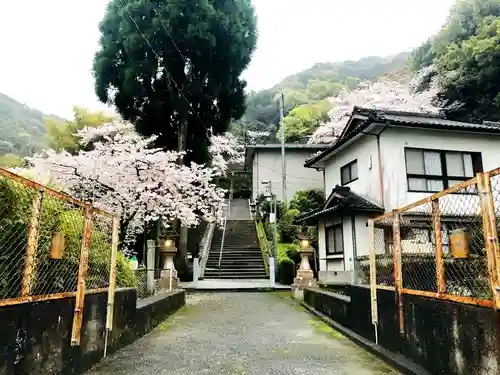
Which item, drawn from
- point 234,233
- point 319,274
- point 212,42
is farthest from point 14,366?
point 234,233

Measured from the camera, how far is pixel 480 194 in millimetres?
3035

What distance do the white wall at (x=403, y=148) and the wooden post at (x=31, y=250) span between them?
12050 millimetres

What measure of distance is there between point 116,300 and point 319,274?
40.8ft

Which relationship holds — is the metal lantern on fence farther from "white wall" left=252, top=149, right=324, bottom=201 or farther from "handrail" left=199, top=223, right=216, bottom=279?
"white wall" left=252, top=149, right=324, bottom=201

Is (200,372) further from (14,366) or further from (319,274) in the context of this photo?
(319,274)

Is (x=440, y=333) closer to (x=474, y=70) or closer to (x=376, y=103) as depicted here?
(x=474, y=70)

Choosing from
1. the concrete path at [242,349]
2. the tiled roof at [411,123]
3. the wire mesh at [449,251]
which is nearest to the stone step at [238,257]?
the tiled roof at [411,123]

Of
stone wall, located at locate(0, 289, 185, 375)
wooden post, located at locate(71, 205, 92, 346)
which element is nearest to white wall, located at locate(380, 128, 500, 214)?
stone wall, located at locate(0, 289, 185, 375)

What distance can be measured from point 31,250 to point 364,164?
42.7 ft

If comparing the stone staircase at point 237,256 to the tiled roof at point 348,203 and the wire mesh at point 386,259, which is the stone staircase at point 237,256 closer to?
the tiled roof at point 348,203

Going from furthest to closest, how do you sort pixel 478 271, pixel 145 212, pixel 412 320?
pixel 145 212, pixel 412 320, pixel 478 271

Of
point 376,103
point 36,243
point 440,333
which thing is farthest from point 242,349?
point 376,103

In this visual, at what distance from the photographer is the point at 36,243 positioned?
11.0ft

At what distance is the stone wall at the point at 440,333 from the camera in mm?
2949
